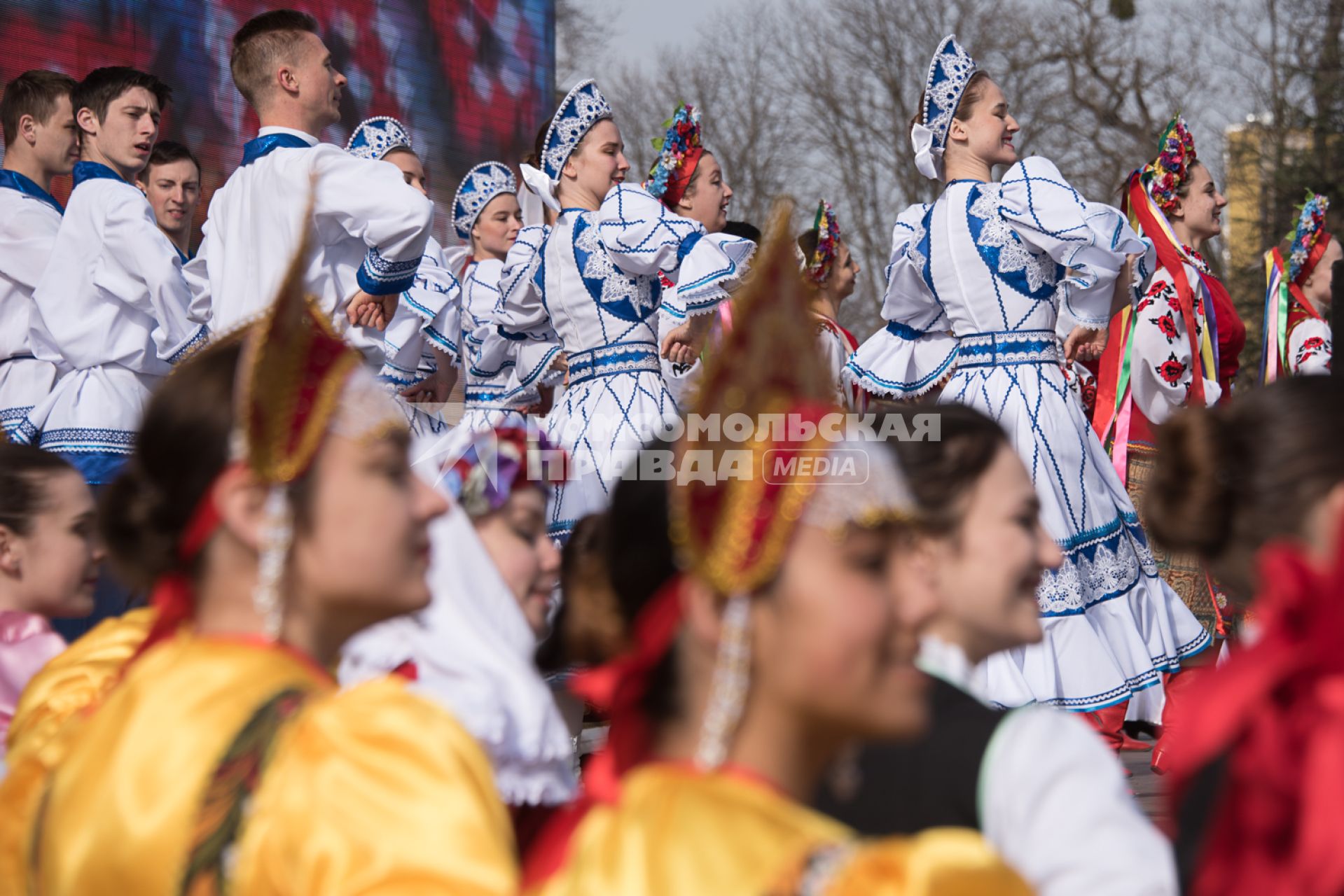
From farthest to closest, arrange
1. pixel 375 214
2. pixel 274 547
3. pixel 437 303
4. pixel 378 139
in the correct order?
pixel 378 139 < pixel 437 303 < pixel 375 214 < pixel 274 547

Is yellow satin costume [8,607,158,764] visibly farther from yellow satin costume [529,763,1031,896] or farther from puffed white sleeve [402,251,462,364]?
puffed white sleeve [402,251,462,364]

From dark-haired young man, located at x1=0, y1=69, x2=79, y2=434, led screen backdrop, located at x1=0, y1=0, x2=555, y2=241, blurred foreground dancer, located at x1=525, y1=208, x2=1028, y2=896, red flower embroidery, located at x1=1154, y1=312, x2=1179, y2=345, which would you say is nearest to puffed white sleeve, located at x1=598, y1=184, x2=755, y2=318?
red flower embroidery, located at x1=1154, y1=312, x2=1179, y2=345

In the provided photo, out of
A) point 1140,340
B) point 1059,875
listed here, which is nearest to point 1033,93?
point 1140,340

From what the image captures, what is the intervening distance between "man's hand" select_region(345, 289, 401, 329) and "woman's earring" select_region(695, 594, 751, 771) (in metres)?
3.56

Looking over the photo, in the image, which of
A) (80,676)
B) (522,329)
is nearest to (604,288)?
(522,329)

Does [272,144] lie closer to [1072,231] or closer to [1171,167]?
[1072,231]

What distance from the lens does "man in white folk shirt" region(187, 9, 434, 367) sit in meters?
4.92

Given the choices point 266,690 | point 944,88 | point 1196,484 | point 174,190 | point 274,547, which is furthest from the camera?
point 174,190

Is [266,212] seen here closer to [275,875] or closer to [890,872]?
[275,875]

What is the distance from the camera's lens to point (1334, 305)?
16.3 ft

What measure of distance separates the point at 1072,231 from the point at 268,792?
4616mm

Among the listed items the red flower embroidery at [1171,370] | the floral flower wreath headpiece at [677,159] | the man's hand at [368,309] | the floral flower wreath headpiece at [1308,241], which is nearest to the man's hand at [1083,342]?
the red flower embroidery at [1171,370]

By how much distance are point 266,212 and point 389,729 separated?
359 centimetres

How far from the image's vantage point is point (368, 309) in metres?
5.03
